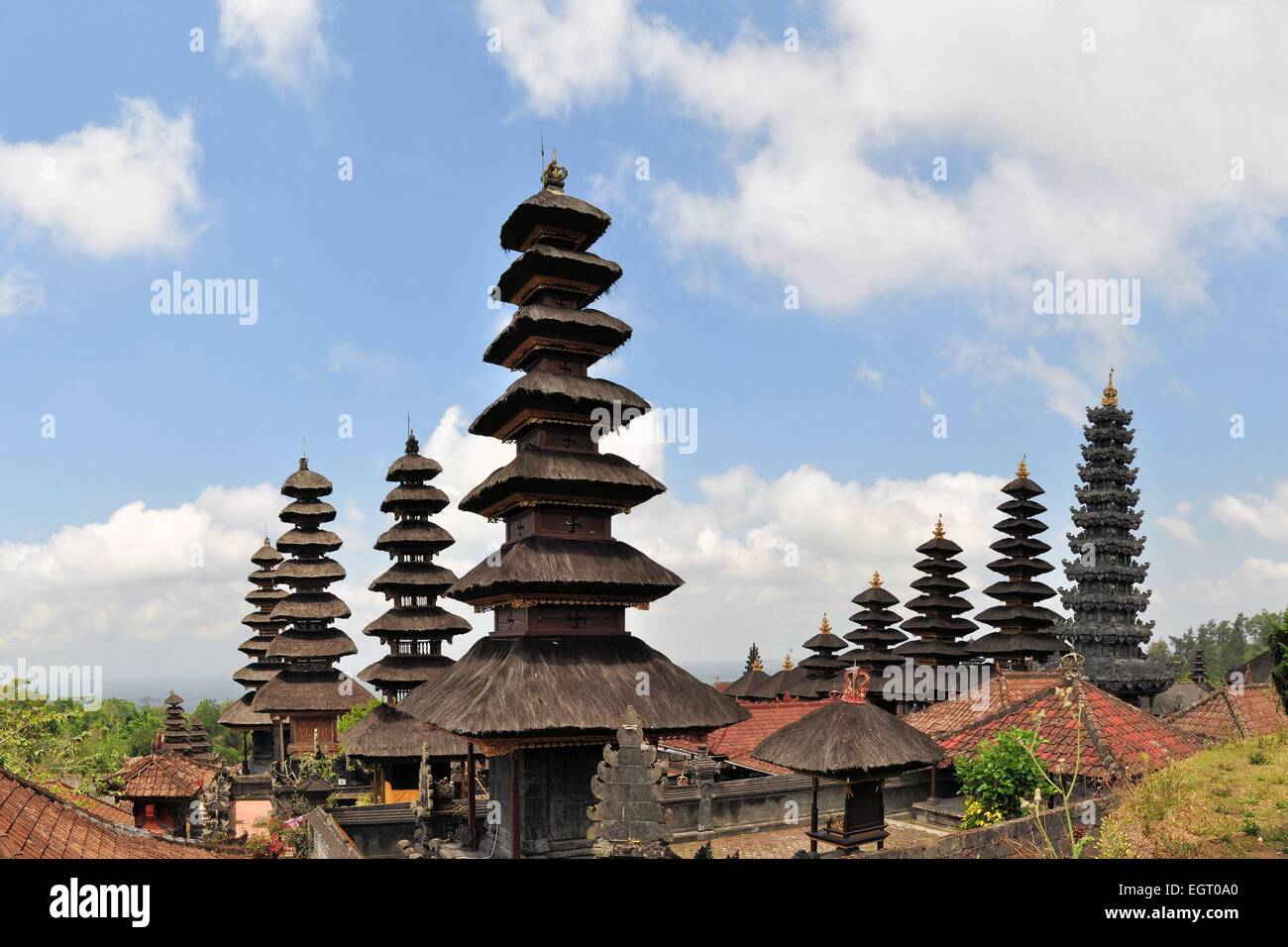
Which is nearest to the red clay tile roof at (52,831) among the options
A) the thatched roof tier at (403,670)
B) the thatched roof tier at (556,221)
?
the thatched roof tier at (556,221)

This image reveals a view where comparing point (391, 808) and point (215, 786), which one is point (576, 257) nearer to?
point (391, 808)

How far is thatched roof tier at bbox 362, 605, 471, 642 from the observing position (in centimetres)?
3297

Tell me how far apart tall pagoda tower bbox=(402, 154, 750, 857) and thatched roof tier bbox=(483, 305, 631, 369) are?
1.8 inches

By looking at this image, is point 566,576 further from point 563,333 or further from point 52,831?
point 52,831

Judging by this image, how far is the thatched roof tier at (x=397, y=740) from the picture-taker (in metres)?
29.8

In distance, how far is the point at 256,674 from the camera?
47.1m

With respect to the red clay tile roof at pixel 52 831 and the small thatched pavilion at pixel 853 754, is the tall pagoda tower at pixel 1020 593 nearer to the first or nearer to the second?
the small thatched pavilion at pixel 853 754

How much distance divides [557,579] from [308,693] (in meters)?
23.1

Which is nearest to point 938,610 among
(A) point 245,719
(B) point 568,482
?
(B) point 568,482

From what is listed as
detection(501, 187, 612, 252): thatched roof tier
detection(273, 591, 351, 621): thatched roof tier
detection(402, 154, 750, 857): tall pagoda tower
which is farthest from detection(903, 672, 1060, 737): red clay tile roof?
detection(273, 591, 351, 621): thatched roof tier

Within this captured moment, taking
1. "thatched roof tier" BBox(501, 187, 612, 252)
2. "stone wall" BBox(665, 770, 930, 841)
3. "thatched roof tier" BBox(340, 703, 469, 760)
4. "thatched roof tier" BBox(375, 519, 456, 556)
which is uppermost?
"thatched roof tier" BBox(501, 187, 612, 252)

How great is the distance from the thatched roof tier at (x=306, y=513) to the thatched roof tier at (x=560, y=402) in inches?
783

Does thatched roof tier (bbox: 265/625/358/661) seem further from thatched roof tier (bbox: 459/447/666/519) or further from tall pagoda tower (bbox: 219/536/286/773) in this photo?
thatched roof tier (bbox: 459/447/666/519)
